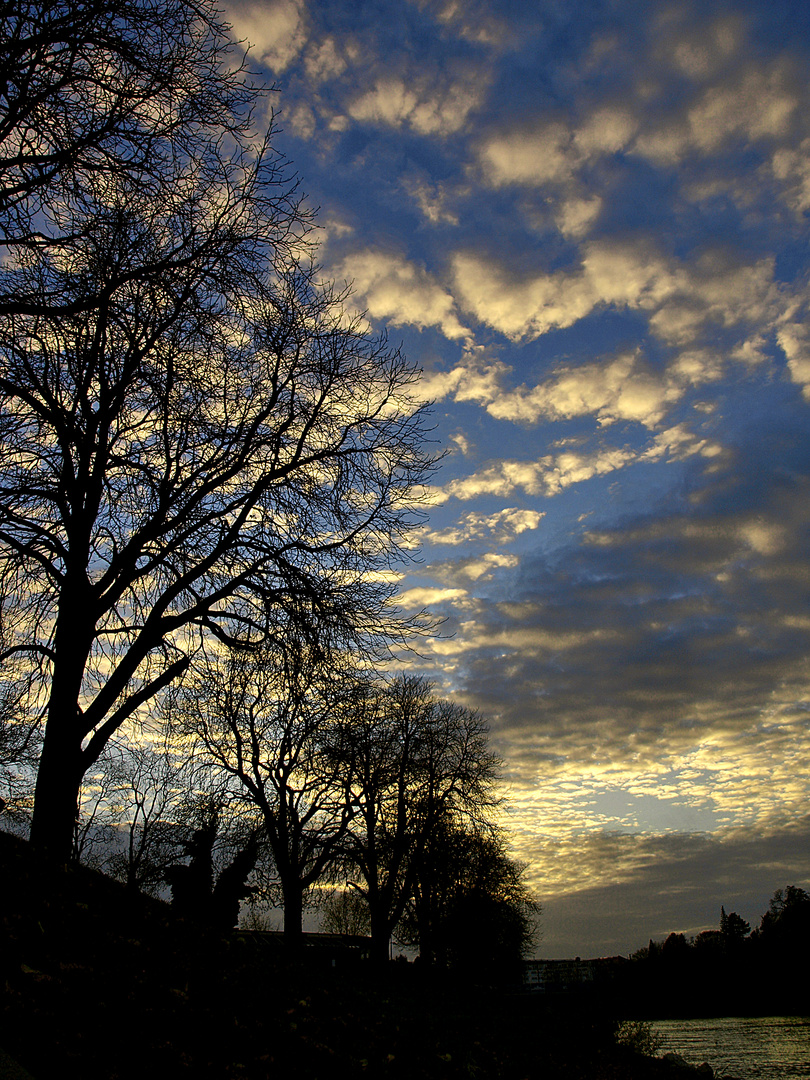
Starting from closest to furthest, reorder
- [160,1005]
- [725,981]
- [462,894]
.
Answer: [160,1005], [462,894], [725,981]

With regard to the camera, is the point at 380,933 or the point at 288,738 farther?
the point at 380,933

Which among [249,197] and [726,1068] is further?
[726,1068]

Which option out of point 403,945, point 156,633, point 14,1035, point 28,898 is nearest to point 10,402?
point 156,633

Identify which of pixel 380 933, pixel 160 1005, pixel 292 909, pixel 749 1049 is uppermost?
pixel 160 1005

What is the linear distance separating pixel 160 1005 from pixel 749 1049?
4362 cm

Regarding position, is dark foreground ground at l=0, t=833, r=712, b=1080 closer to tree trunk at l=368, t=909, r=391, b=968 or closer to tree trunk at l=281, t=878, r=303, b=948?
tree trunk at l=281, t=878, r=303, b=948

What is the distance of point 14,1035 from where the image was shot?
4.05 meters

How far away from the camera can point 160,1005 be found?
5496mm

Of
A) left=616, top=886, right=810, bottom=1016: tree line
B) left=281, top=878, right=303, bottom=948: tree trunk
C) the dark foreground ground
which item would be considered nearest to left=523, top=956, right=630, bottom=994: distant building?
left=616, top=886, right=810, bottom=1016: tree line

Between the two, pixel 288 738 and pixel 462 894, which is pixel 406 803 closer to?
pixel 462 894

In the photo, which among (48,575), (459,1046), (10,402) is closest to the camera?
(10,402)

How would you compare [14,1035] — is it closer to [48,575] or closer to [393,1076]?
[393,1076]

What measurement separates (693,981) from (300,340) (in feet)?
286

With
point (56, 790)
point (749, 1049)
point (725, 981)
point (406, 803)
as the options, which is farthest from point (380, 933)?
point (725, 981)
